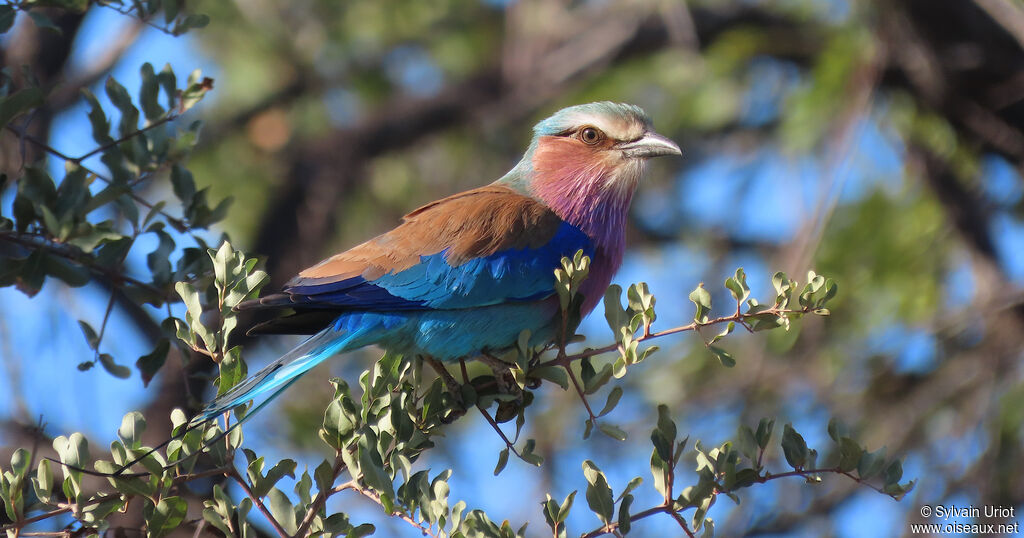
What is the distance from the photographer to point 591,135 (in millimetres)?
4402

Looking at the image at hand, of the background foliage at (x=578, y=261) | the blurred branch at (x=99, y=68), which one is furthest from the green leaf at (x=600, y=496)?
the blurred branch at (x=99, y=68)

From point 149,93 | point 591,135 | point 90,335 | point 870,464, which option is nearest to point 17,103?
point 149,93

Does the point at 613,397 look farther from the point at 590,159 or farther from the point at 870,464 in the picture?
the point at 590,159

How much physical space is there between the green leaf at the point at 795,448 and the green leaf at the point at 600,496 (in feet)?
1.59

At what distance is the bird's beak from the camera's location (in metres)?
4.19

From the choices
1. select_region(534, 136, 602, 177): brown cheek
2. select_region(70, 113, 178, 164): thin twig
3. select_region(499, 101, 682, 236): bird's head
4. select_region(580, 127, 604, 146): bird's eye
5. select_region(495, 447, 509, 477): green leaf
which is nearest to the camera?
select_region(495, 447, 509, 477): green leaf

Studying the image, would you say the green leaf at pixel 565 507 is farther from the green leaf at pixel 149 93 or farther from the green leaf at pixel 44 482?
the green leaf at pixel 149 93

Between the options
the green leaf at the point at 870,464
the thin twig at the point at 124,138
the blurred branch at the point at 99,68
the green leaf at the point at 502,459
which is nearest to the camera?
the green leaf at the point at 870,464

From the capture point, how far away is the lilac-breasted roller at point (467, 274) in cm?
335

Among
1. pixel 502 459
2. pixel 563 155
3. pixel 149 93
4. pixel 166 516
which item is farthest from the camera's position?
pixel 563 155

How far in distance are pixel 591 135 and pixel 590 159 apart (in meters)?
0.15

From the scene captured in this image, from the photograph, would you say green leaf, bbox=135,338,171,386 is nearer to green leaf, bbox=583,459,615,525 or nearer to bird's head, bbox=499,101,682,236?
green leaf, bbox=583,459,615,525

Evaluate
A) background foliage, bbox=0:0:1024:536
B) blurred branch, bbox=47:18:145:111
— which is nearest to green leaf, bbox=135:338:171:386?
background foliage, bbox=0:0:1024:536

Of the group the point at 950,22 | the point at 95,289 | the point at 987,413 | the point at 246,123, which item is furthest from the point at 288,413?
the point at 950,22
